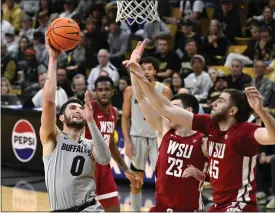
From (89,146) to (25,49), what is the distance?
10.4 m

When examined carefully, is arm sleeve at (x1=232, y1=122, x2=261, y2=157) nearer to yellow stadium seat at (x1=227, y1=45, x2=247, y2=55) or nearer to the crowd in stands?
the crowd in stands

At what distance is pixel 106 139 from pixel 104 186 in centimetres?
58

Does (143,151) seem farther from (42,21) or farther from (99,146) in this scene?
(42,21)

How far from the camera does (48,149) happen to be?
5.84 meters

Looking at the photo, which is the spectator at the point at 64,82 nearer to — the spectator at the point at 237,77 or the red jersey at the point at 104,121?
the spectator at the point at 237,77

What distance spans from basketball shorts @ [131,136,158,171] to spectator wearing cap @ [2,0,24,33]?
9188 millimetres

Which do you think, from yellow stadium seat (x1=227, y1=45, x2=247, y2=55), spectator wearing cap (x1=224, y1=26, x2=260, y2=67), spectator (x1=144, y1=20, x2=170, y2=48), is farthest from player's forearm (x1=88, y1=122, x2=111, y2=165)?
spectator (x1=144, y1=20, x2=170, y2=48)

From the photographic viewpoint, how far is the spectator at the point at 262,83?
421 inches

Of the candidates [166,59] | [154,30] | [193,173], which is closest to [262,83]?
[166,59]

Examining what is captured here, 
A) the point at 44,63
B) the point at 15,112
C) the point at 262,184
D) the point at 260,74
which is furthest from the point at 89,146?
the point at 44,63

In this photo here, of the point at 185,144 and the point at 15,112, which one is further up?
the point at 185,144

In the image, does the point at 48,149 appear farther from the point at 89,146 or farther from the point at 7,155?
the point at 7,155

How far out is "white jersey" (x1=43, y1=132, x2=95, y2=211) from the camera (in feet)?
19.0

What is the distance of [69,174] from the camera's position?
19.0 feet
